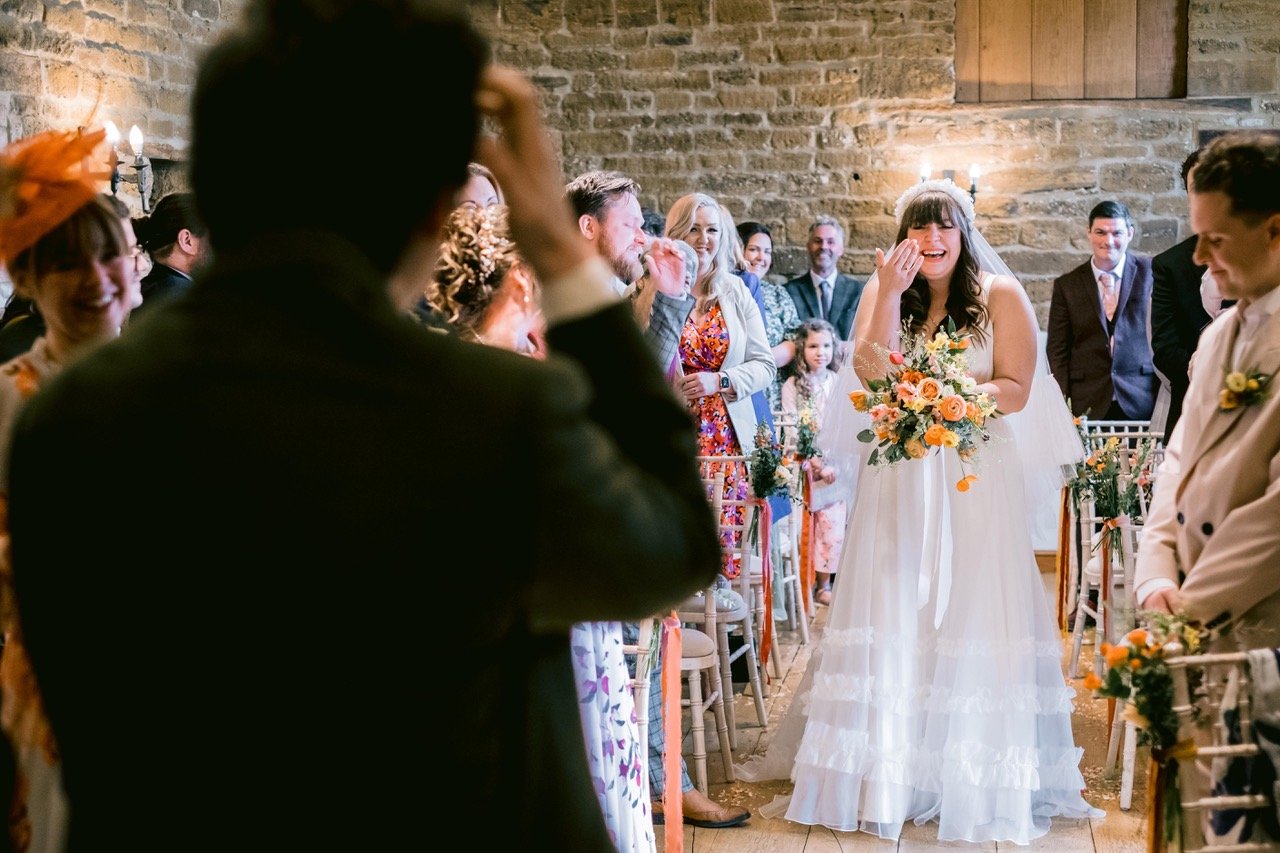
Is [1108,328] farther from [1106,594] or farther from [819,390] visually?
[1106,594]

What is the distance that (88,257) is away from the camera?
198cm

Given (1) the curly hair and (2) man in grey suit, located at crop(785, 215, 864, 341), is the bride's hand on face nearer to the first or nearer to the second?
(1) the curly hair

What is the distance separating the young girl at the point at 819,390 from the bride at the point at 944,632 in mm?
3056

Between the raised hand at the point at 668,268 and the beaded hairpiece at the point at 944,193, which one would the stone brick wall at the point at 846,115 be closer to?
the beaded hairpiece at the point at 944,193

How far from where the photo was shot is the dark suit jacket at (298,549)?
0.83 metres

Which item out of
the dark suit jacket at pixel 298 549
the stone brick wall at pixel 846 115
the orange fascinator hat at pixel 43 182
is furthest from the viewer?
the stone brick wall at pixel 846 115

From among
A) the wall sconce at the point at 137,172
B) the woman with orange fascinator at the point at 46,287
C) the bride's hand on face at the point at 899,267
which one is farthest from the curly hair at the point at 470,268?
the wall sconce at the point at 137,172

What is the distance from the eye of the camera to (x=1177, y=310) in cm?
689

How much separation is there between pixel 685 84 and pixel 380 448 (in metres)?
9.24


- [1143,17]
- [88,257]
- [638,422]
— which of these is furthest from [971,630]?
[1143,17]

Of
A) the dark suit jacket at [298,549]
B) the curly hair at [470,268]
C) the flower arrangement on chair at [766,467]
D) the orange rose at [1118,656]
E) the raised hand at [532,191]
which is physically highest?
the curly hair at [470,268]

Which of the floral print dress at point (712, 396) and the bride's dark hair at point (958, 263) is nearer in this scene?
the bride's dark hair at point (958, 263)

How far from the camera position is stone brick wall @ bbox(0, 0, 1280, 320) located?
8.88 metres

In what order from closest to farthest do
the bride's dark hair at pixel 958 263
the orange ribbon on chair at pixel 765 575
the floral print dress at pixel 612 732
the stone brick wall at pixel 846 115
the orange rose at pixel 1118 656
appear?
the orange rose at pixel 1118 656 < the floral print dress at pixel 612 732 < the bride's dark hair at pixel 958 263 < the orange ribbon on chair at pixel 765 575 < the stone brick wall at pixel 846 115
